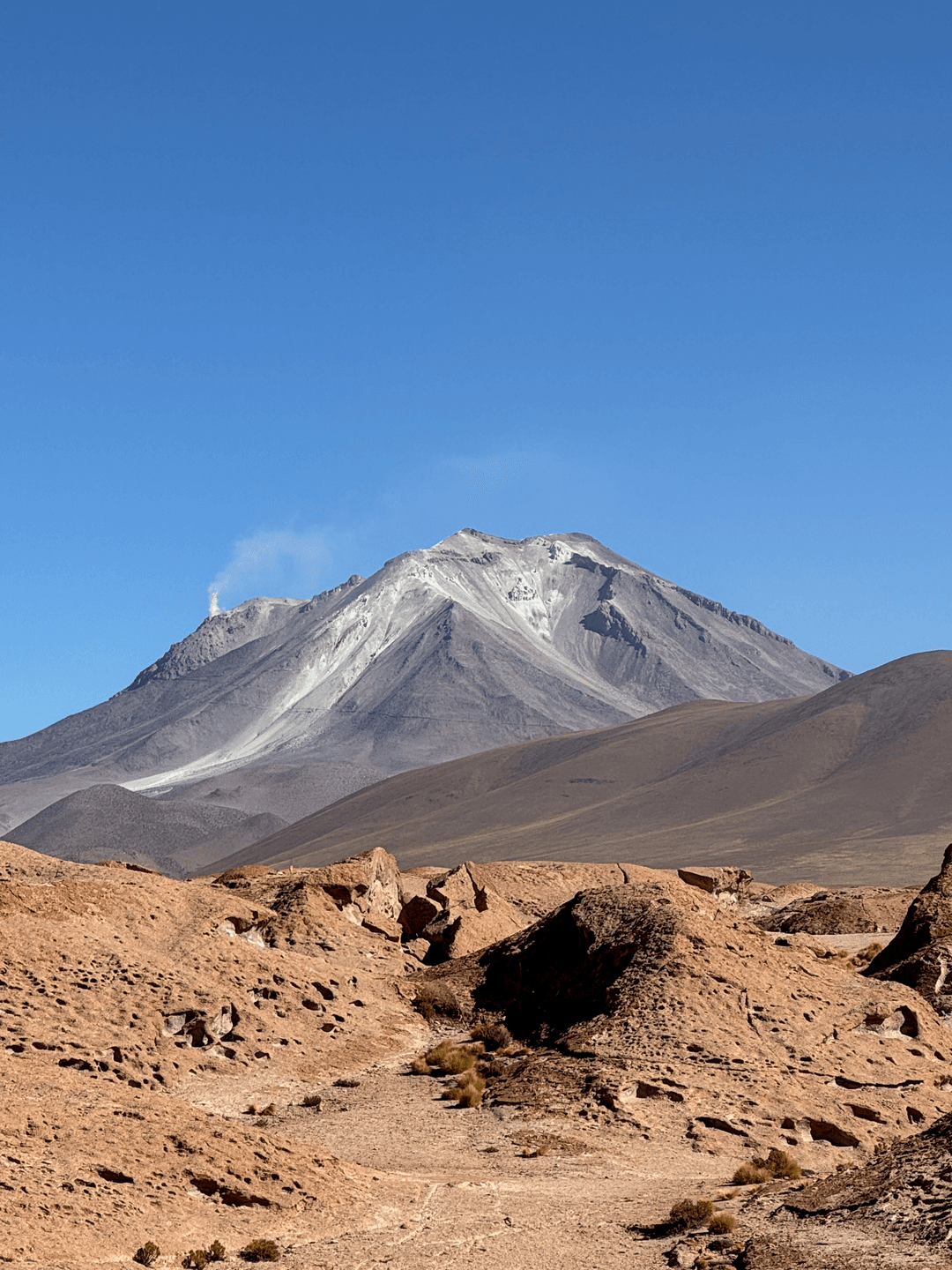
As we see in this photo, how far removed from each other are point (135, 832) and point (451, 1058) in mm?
168311

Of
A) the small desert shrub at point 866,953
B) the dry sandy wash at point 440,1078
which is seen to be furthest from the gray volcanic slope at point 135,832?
the dry sandy wash at point 440,1078

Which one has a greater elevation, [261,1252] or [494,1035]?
[494,1035]

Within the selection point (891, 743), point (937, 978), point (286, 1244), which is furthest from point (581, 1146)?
point (891, 743)

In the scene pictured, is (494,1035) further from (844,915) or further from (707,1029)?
(844,915)

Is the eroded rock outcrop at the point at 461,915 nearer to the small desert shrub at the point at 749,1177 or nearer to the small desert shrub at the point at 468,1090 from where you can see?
the small desert shrub at the point at 468,1090

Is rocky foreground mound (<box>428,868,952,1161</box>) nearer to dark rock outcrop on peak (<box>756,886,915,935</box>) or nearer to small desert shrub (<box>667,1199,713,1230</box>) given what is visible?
small desert shrub (<box>667,1199,713,1230</box>)

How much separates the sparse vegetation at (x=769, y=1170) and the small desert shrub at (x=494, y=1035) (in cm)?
619

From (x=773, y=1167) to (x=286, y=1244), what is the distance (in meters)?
6.07

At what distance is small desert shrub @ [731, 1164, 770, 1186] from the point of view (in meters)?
16.2

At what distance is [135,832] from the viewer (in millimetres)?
184875

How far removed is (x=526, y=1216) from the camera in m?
15.1

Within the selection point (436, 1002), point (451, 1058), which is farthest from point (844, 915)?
point (451, 1058)

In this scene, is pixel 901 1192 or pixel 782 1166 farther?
pixel 782 1166

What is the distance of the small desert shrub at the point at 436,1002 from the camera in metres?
25.9
